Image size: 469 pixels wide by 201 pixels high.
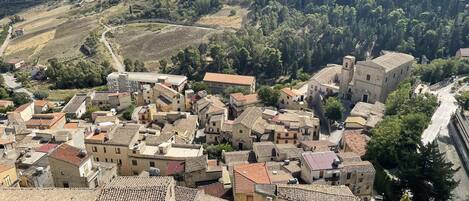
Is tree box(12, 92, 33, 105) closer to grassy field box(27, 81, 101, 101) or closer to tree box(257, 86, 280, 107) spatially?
grassy field box(27, 81, 101, 101)

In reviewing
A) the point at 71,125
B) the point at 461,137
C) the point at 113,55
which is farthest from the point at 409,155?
the point at 113,55

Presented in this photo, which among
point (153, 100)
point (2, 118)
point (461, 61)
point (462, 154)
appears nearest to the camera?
point (462, 154)

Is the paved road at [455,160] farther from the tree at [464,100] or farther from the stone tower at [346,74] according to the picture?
the stone tower at [346,74]

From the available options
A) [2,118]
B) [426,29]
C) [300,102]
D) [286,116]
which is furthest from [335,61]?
[2,118]

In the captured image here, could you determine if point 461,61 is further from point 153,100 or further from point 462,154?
point 153,100

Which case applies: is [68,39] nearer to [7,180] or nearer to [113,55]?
[113,55]
